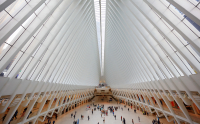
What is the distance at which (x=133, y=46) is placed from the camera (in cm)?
1495

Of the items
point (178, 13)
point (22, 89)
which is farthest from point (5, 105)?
point (178, 13)

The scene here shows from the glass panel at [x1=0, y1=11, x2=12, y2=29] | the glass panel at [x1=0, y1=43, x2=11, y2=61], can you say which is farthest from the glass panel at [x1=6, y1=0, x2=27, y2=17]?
the glass panel at [x1=0, y1=43, x2=11, y2=61]

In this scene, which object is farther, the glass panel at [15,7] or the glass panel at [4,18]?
the glass panel at [15,7]

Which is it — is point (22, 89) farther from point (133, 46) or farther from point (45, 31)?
point (133, 46)

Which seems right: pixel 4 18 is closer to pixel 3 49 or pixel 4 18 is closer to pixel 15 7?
pixel 15 7

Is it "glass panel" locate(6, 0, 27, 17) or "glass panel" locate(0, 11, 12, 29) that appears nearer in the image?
"glass panel" locate(0, 11, 12, 29)

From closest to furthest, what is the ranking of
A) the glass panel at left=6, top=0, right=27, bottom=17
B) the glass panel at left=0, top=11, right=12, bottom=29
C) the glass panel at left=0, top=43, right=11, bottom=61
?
1. the glass panel at left=0, top=11, right=12, bottom=29
2. the glass panel at left=6, top=0, right=27, bottom=17
3. the glass panel at left=0, top=43, right=11, bottom=61

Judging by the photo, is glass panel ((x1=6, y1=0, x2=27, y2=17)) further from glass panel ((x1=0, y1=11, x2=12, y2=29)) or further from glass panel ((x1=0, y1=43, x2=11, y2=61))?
glass panel ((x1=0, y1=43, x2=11, y2=61))

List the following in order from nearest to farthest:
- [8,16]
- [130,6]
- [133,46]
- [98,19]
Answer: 1. [8,16]
2. [130,6]
3. [133,46]
4. [98,19]

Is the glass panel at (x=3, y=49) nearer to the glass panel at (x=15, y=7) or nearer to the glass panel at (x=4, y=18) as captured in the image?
the glass panel at (x=4, y=18)

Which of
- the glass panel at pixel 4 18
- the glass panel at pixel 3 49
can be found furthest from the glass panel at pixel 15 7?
the glass panel at pixel 3 49

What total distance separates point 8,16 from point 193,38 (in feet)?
30.9

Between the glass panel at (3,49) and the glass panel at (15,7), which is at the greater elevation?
the glass panel at (15,7)

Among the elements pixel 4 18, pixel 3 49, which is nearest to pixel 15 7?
pixel 4 18
